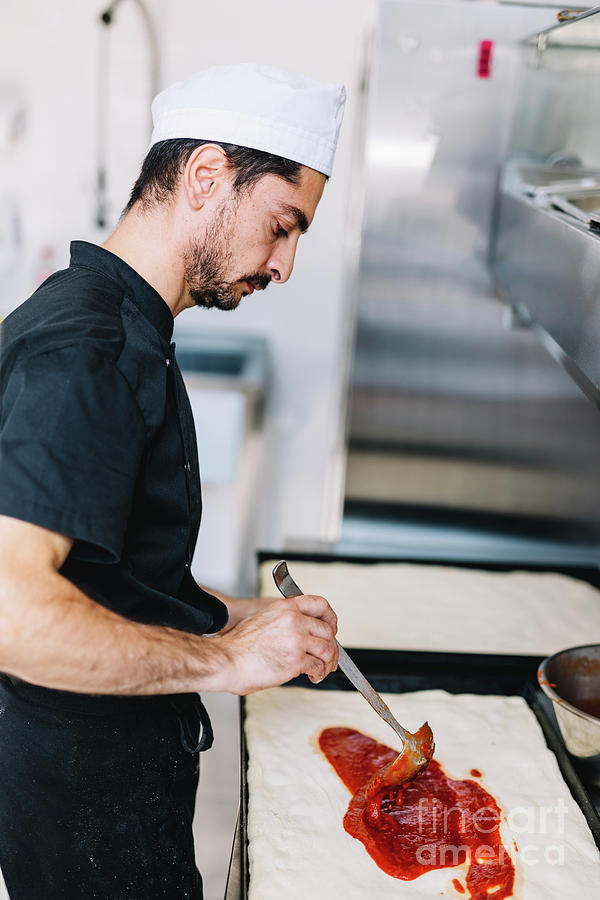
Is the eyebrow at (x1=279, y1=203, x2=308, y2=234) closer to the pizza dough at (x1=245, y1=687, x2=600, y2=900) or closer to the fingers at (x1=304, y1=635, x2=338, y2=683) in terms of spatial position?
the fingers at (x1=304, y1=635, x2=338, y2=683)

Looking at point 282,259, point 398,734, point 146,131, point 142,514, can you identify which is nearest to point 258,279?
point 282,259

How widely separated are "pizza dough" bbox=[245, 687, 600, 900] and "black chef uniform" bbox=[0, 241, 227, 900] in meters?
0.16

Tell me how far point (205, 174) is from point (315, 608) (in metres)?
0.66

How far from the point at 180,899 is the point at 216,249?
982 millimetres

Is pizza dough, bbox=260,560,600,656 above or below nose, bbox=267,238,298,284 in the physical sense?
below

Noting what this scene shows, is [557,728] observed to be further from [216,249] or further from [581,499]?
[581,499]

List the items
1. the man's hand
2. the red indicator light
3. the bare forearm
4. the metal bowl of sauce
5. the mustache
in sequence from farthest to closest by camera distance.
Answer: the red indicator light < the metal bowl of sauce < the mustache < the man's hand < the bare forearm

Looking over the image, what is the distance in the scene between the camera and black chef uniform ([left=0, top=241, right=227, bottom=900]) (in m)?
1.00

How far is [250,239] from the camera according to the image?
127cm

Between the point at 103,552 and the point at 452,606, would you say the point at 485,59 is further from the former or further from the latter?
the point at 103,552

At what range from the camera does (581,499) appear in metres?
2.76

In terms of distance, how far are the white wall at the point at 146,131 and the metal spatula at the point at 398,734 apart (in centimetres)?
164

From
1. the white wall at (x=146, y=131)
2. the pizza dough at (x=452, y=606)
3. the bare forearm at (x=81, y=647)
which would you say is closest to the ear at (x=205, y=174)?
the bare forearm at (x=81, y=647)

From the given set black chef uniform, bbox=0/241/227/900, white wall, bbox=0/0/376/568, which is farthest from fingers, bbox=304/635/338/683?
white wall, bbox=0/0/376/568
